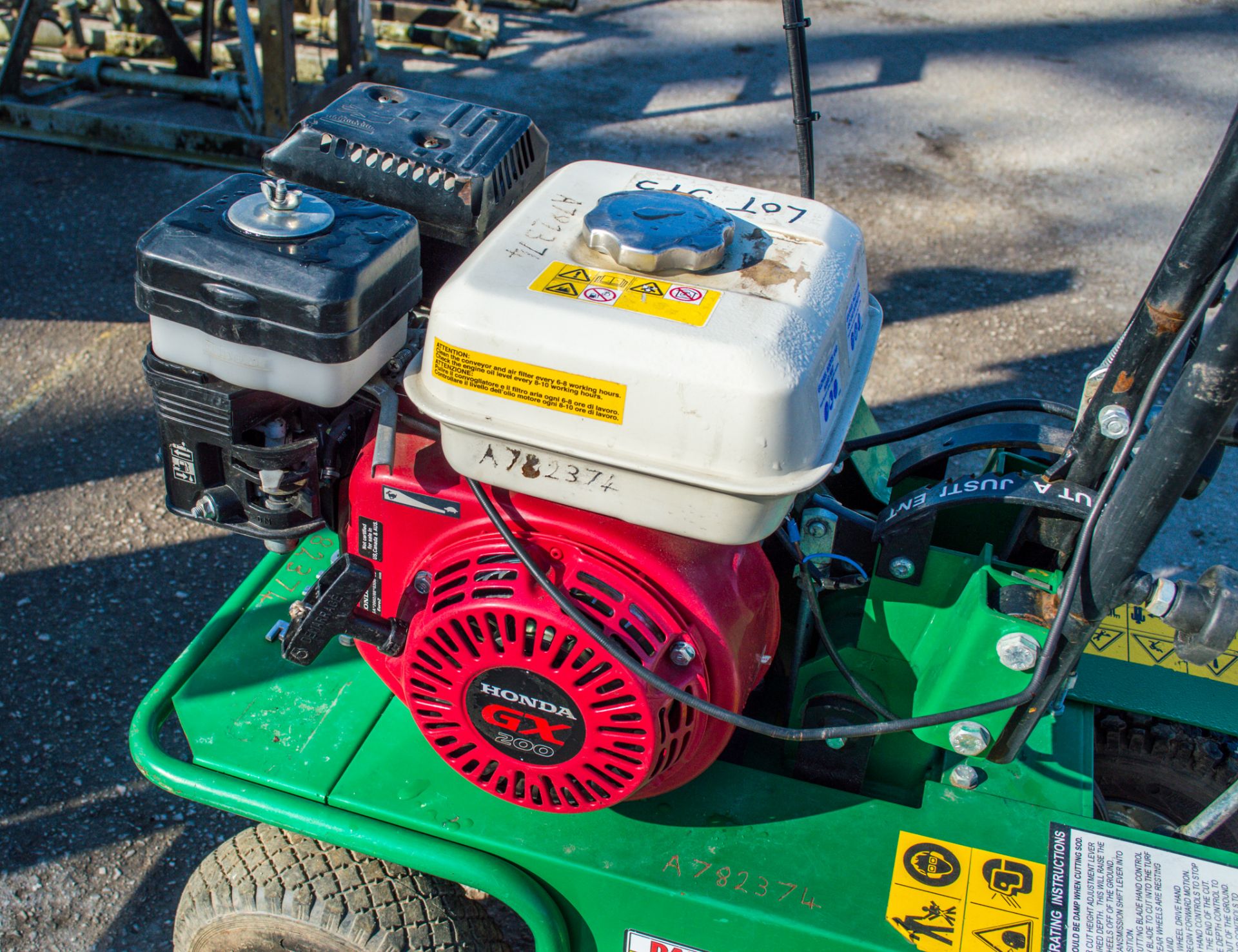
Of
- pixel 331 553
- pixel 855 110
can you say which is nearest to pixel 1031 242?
pixel 855 110

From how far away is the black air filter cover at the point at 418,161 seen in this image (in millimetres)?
1401

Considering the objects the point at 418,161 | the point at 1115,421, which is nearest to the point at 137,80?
the point at 418,161

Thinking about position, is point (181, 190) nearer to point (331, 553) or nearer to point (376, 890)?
point (331, 553)

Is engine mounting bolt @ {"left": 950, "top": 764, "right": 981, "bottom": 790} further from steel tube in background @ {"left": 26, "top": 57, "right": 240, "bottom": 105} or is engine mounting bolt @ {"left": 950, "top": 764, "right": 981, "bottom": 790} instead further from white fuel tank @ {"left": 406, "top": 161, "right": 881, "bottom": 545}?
steel tube in background @ {"left": 26, "top": 57, "right": 240, "bottom": 105}

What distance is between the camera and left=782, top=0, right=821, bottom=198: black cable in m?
1.43

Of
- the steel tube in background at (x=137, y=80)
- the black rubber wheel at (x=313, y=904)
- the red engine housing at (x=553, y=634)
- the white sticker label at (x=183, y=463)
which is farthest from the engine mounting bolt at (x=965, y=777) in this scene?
the steel tube in background at (x=137, y=80)

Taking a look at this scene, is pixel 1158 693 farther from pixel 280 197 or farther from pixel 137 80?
pixel 137 80

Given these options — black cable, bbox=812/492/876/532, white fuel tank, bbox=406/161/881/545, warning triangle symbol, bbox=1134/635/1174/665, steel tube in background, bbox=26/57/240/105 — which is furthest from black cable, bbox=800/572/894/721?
steel tube in background, bbox=26/57/240/105

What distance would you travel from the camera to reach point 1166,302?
3.92 feet

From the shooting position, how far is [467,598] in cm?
129

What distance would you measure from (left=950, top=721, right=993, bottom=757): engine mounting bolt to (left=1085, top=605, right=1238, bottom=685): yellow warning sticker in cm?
48

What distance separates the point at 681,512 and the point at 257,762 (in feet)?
2.57

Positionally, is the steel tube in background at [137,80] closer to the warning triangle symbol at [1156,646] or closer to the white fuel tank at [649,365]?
the white fuel tank at [649,365]

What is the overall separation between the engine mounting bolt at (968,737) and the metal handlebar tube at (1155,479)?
104 millimetres
